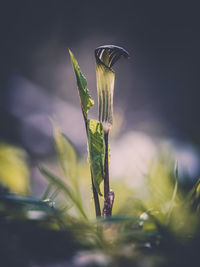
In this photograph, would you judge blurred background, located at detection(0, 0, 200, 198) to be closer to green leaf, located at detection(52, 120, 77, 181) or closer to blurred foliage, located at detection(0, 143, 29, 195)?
blurred foliage, located at detection(0, 143, 29, 195)

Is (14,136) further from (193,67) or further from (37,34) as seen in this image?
(193,67)

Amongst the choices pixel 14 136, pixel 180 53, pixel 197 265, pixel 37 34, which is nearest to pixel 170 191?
pixel 197 265

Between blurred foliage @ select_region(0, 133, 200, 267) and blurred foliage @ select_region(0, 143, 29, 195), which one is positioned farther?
blurred foliage @ select_region(0, 143, 29, 195)

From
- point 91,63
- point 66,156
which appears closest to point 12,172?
point 66,156

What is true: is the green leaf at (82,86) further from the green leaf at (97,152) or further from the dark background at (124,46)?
the dark background at (124,46)

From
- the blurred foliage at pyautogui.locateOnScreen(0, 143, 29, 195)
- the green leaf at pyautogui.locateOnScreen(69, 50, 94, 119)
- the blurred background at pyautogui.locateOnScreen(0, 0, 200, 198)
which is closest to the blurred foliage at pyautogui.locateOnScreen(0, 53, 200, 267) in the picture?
the green leaf at pyautogui.locateOnScreen(69, 50, 94, 119)

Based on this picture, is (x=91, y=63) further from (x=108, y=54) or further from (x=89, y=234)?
(x=89, y=234)

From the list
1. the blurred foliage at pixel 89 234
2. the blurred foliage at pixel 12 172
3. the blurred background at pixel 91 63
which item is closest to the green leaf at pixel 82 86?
the blurred foliage at pixel 89 234
